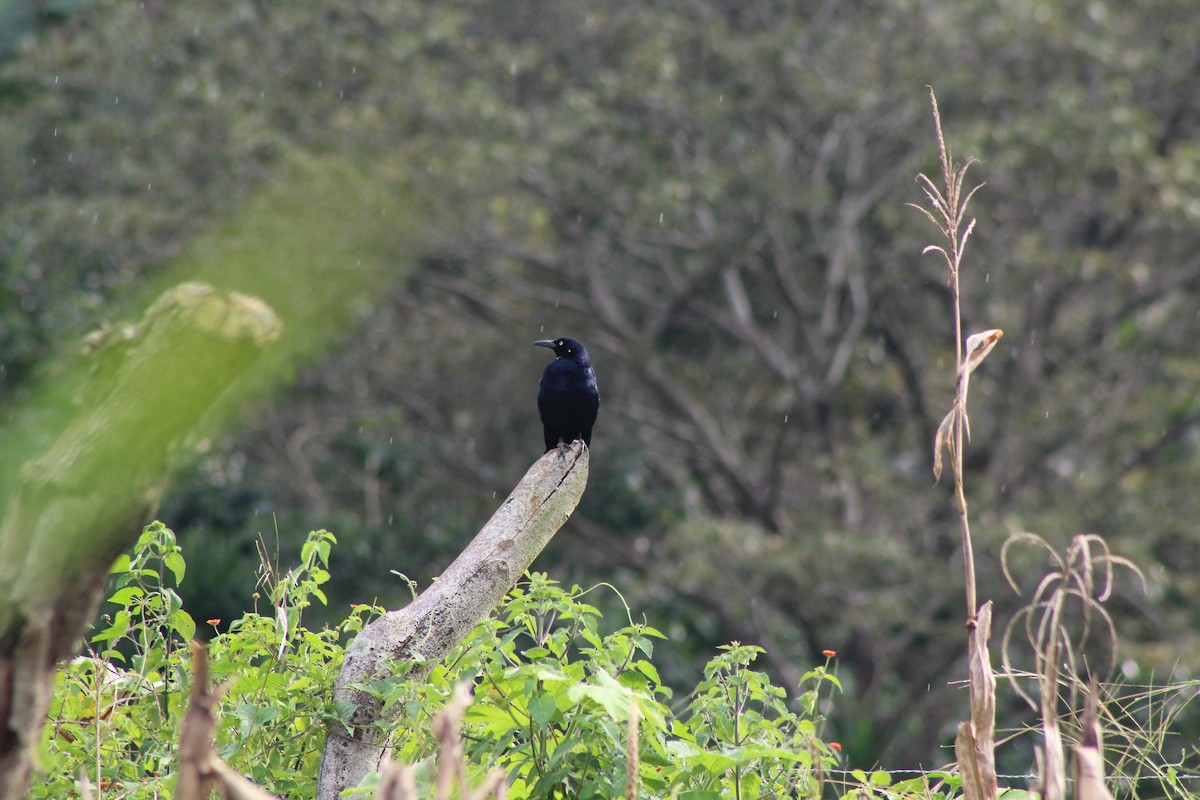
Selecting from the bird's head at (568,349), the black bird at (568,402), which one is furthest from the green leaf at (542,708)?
the bird's head at (568,349)

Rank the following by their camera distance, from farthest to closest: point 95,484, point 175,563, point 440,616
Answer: point 440,616 → point 175,563 → point 95,484

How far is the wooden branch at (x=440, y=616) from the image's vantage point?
8.36 ft

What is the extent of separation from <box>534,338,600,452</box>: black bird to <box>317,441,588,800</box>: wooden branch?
5.26 feet

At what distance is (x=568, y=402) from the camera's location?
469cm

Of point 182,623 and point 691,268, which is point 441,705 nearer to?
point 182,623

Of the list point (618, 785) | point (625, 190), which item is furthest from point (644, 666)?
point (625, 190)

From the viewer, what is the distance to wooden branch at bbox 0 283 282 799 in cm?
157

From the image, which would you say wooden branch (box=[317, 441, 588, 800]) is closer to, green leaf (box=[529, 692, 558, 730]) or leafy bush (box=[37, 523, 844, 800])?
leafy bush (box=[37, 523, 844, 800])

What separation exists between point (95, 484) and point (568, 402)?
3.14 meters

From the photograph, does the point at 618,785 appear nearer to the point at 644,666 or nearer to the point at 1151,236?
the point at 644,666

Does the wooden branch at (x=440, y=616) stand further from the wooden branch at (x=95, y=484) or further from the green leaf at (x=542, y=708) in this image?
the wooden branch at (x=95, y=484)

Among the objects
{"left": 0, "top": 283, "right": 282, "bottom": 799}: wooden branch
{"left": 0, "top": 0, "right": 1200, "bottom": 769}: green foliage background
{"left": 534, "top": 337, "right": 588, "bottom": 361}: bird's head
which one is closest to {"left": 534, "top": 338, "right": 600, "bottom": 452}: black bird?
{"left": 534, "top": 337, "right": 588, "bottom": 361}: bird's head

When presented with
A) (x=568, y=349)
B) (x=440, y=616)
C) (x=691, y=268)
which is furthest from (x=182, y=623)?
(x=691, y=268)

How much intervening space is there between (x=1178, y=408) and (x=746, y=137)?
371 cm
